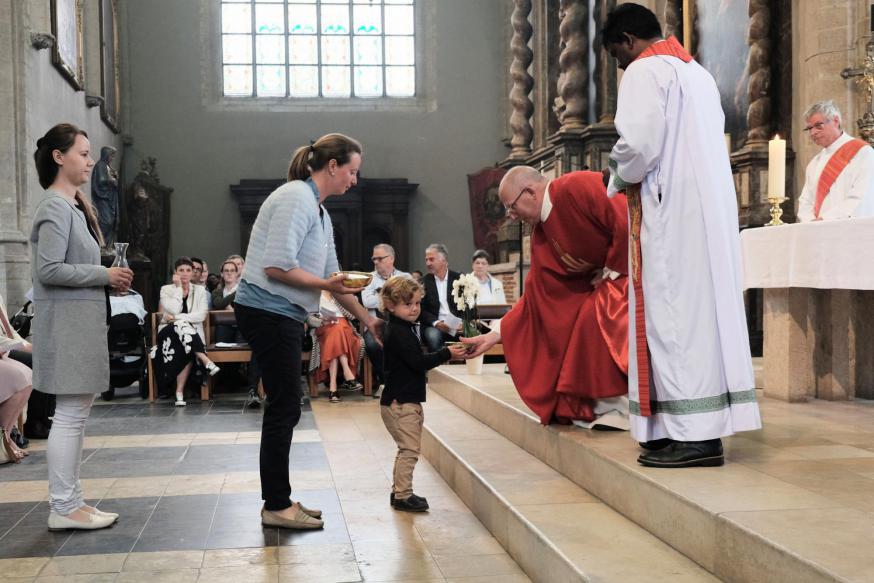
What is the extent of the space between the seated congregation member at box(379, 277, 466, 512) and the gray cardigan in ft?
3.99

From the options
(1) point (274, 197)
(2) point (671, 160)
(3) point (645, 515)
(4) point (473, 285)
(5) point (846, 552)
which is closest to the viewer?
(5) point (846, 552)

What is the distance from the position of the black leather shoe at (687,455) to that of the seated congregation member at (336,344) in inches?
232

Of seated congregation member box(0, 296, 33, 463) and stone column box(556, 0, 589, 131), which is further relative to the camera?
stone column box(556, 0, 589, 131)

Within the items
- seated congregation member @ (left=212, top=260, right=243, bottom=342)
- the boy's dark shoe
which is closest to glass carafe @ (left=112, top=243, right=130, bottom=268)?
the boy's dark shoe

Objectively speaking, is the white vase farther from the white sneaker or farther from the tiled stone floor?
the white sneaker

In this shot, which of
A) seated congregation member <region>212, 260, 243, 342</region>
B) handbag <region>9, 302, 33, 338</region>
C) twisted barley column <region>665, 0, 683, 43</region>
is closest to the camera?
handbag <region>9, 302, 33, 338</region>

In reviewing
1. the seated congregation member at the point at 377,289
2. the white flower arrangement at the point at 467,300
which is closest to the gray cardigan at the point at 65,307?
the white flower arrangement at the point at 467,300

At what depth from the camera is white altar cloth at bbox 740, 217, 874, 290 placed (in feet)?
14.7

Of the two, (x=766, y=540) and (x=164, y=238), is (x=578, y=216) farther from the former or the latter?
(x=164, y=238)

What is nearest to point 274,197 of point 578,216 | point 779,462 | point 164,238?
point 578,216

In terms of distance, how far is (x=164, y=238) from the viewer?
721 inches

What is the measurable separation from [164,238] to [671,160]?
1603cm

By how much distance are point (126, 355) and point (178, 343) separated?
742 millimetres

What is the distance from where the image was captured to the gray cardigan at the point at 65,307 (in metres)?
3.83
